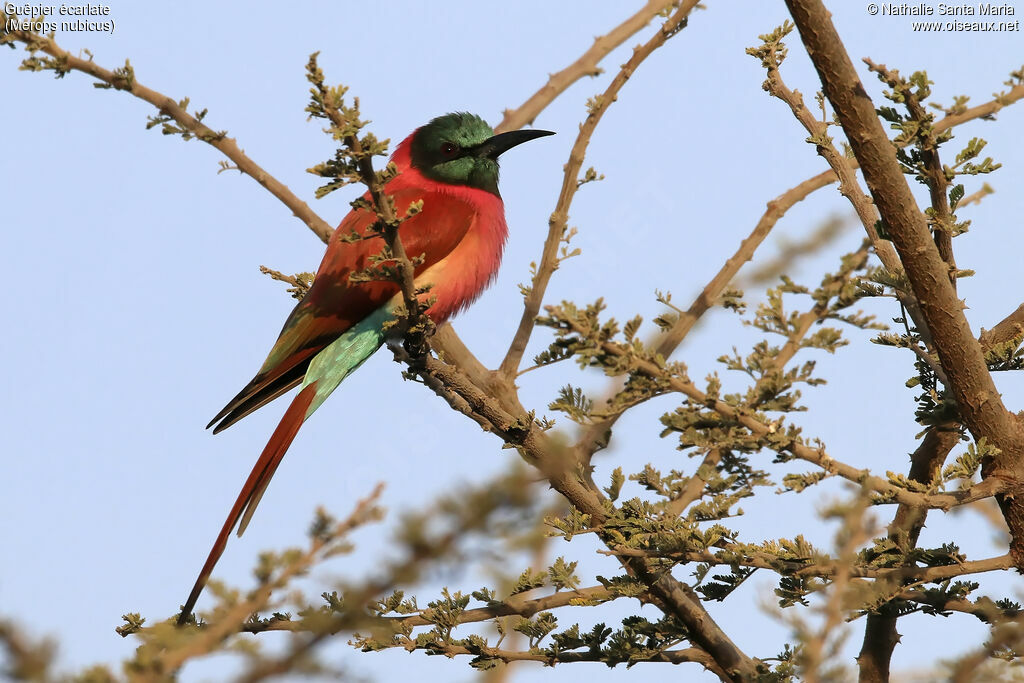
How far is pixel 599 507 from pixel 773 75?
132cm

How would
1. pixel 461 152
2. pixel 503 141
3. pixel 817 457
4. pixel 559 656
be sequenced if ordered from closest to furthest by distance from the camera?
pixel 817 457 → pixel 559 656 → pixel 503 141 → pixel 461 152

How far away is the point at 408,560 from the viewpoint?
1.16 meters

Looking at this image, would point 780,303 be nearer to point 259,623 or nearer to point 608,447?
point 608,447

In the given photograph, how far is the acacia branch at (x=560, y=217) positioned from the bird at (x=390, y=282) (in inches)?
19.4

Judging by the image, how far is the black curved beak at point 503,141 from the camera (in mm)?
5184

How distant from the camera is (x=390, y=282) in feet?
13.6

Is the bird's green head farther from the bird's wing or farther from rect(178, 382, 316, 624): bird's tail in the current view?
rect(178, 382, 316, 624): bird's tail

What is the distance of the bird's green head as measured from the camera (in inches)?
211

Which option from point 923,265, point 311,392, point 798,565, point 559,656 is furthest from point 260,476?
point 923,265

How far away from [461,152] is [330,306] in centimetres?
140

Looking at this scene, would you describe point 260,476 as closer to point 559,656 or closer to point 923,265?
point 559,656

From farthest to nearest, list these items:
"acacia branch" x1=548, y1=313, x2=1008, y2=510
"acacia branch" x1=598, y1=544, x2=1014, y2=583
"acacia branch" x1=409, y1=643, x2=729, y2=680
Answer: "acacia branch" x1=409, y1=643, x2=729, y2=680, "acacia branch" x1=598, y1=544, x2=1014, y2=583, "acacia branch" x1=548, y1=313, x2=1008, y2=510

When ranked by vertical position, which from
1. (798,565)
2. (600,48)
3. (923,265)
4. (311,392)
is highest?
(600,48)

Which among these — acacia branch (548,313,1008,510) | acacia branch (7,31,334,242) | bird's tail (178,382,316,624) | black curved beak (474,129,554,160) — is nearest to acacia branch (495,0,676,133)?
black curved beak (474,129,554,160)
